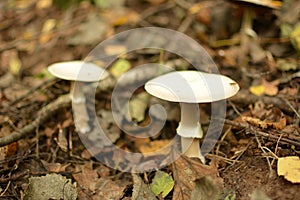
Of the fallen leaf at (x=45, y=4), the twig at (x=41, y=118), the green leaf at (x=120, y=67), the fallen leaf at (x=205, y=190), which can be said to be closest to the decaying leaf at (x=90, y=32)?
the green leaf at (x=120, y=67)

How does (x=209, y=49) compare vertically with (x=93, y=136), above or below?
above

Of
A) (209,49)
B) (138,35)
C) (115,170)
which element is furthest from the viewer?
(138,35)

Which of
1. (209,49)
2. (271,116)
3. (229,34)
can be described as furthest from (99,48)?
(271,116)

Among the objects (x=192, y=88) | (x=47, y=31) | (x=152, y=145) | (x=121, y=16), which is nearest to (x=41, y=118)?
(x=152, y=145)

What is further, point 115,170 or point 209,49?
point 209,49

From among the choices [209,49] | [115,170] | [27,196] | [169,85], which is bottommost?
[115,170]

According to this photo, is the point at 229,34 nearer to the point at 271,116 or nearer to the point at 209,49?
the point at 209,49

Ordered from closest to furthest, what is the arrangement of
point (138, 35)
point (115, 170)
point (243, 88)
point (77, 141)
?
1. point (115, 170)
2. point (77, 141)
3. point (243, 88)
4. point (138, 35)

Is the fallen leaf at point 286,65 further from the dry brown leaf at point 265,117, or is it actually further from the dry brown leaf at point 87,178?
the dry brown leaf at point 87,178
